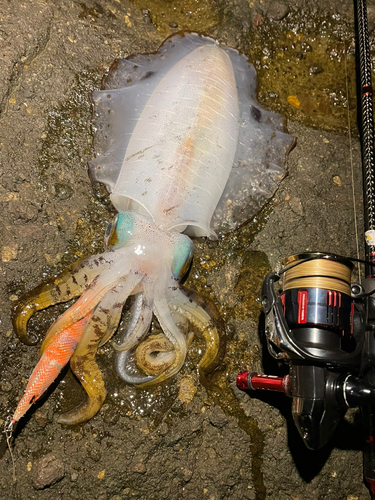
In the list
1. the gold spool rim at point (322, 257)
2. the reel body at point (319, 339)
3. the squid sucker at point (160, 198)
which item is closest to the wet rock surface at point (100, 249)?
the squid sucker at point (160, 198)

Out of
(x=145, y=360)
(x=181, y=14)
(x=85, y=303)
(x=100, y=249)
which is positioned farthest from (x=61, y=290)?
(x=181, y=14)

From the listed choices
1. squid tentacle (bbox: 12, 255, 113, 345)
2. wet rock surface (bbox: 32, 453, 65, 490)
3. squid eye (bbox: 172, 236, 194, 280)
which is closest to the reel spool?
squid eye (bbox: 172, 236, 194, 280)

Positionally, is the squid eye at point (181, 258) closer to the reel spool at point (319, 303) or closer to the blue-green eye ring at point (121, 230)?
the blue-green eye ring at point (121, 230)

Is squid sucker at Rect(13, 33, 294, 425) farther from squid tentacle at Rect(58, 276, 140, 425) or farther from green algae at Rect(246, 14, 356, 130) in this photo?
green algae at Rect(246, 14, 356, 130)

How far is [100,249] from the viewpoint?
3332 millimetres

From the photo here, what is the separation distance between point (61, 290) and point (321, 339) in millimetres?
1626

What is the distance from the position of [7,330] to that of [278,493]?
2.12m

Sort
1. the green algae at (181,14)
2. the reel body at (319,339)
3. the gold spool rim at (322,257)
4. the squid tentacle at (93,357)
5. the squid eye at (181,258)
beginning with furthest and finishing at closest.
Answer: the green algae at (181,14)
the squid eye at (181,258)
the squid tentacle at (93,357)
the gold spool rim at (322,257)
the reel body at (319,339)

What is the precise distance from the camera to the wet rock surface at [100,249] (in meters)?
3.02

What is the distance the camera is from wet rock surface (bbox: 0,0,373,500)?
3.02 m

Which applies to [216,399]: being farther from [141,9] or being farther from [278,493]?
[141,9]

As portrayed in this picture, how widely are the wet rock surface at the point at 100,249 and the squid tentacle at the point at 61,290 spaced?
0.08 m

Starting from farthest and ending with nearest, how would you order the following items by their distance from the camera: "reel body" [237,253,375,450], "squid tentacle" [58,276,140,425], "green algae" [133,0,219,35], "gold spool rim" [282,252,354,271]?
"green algae" [133,0,219,35] < "squid tentacle" [58,276,140,425] < "gold spool rim" [282,252,354,271] < "reel body" [237,253,375,450]

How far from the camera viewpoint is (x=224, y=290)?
3.47m
